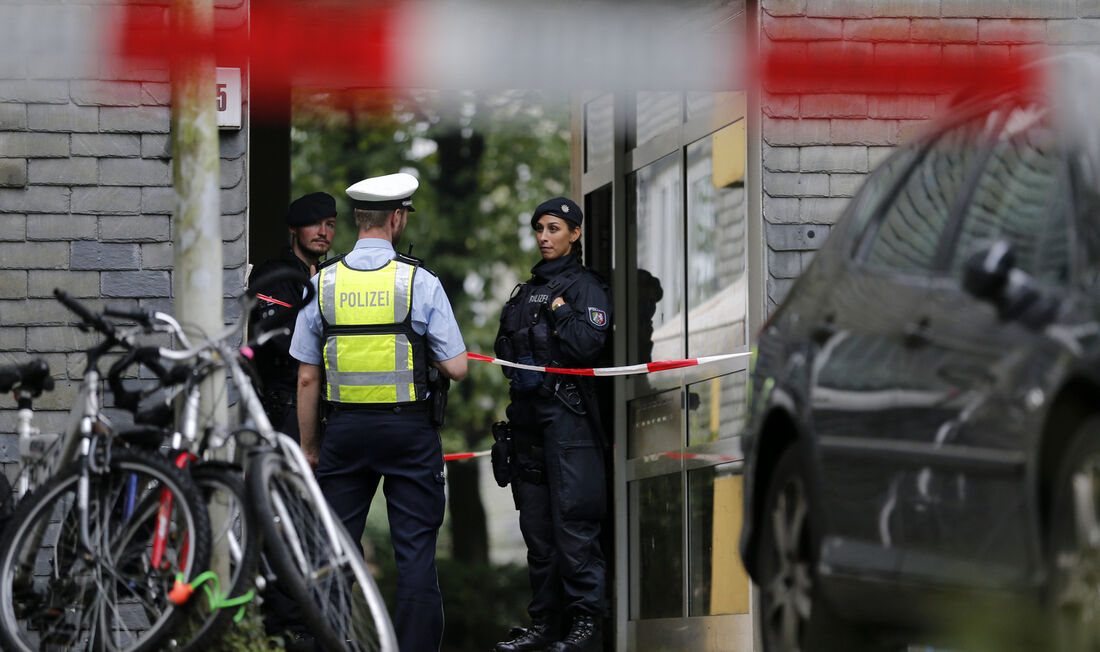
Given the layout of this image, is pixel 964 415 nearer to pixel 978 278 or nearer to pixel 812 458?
pixel 978 278

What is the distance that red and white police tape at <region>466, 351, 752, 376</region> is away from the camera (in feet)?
30.2

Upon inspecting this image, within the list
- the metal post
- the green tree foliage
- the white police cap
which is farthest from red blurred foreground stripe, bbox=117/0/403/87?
the green tree foliage

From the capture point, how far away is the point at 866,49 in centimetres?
931

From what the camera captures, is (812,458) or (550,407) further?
(550,407)

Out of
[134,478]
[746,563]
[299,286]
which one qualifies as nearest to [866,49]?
[299,286]

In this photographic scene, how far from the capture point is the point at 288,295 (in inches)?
344

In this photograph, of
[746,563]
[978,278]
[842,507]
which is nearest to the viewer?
[978,278]

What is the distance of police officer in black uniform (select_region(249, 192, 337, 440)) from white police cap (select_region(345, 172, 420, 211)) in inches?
30.3

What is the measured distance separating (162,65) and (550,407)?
2418 mm

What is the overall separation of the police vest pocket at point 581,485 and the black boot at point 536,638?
56 cm

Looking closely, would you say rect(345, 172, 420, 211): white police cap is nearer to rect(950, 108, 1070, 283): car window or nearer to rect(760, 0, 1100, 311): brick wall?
rect(760, 0, 1100, 311): brick wall

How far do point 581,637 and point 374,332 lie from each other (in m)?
2.23

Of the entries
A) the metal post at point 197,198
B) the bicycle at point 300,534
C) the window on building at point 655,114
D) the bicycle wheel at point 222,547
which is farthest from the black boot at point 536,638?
the bicycle wheel at point 222,547

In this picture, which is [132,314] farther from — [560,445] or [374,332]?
[560,445]
